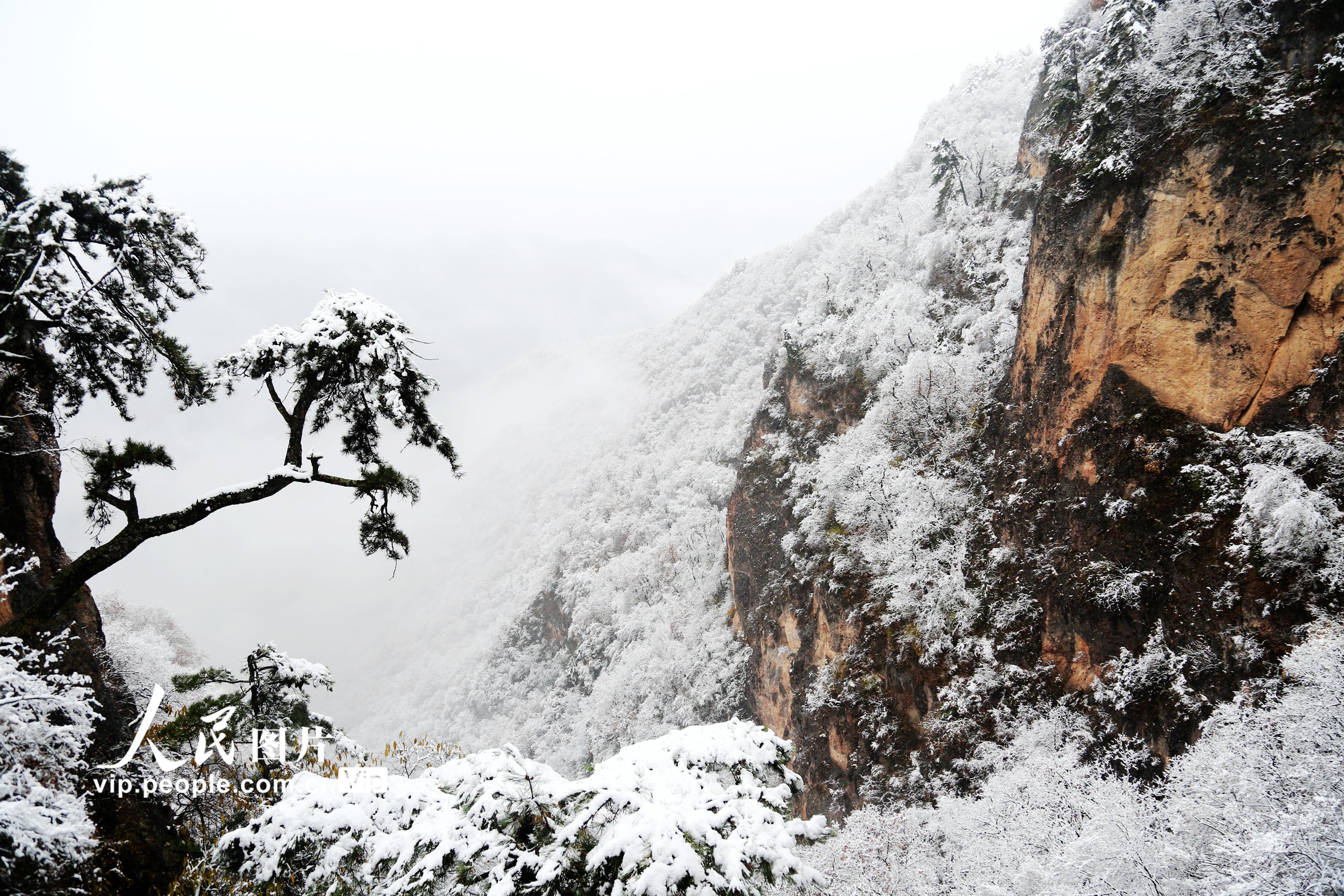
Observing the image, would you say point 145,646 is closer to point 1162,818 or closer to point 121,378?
point 121,378

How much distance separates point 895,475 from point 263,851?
62.6 ft

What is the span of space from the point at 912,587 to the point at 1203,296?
10.0 meters

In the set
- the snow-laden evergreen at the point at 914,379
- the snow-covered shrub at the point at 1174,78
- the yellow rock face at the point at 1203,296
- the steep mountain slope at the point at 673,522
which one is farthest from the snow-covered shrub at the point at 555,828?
the steep mountain slope at the point at 673,522

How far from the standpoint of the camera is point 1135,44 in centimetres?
1402

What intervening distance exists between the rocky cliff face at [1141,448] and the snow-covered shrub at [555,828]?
1096 centimetres

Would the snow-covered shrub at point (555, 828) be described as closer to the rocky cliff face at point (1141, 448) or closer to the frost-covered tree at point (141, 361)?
the frost-covered tree at point (141, 361)

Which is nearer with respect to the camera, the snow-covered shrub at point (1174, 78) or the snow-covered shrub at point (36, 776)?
the snow-covered shrub at point (36, 776)

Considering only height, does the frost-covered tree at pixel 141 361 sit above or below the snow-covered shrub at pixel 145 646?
above

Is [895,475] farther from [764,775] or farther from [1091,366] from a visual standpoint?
[764,775]

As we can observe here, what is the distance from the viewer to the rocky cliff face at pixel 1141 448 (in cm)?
1047

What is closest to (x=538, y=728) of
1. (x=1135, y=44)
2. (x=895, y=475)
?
(x=895, y=475)

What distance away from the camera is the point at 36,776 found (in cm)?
380

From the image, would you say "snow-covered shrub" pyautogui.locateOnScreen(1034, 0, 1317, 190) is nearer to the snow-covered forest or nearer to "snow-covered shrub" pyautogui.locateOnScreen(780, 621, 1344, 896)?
the snow-covered forest

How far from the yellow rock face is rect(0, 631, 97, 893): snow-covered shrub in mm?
16944
